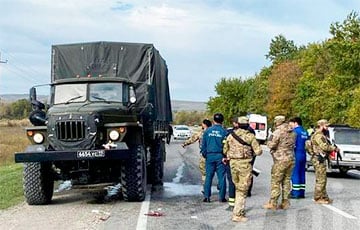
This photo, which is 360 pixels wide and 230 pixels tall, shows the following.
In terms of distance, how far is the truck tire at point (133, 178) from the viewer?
12.5 m

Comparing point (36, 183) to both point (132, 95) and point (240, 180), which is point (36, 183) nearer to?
point (132, 95)

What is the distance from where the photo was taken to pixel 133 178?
12453 millimetres

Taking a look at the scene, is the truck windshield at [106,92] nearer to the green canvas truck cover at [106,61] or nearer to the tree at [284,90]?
the green canvas truck cover at [106,61]

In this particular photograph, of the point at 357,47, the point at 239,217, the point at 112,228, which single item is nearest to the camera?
the point at 112,228

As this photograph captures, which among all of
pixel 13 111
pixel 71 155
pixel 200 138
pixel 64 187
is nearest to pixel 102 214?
pixel 71 155

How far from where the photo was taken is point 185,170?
22.2 metres

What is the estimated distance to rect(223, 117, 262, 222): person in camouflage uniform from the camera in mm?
10570

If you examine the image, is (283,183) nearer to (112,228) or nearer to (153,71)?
(112,228)

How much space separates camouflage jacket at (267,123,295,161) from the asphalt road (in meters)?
1.04

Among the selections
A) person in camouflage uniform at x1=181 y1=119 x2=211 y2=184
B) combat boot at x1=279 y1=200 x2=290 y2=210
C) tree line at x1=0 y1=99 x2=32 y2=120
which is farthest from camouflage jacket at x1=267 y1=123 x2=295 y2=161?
tree line at x1=0 y1=99 x2=32 y2=120

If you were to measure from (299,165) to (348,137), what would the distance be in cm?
863

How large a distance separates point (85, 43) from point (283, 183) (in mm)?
6532

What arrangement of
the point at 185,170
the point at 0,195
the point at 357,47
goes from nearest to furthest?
the point at 0,195, the point at 185,170, the point at 357,47

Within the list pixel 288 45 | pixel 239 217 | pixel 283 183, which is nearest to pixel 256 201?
pixel 283 183
